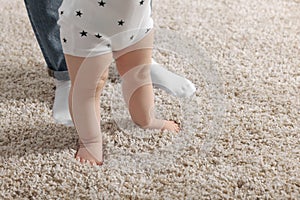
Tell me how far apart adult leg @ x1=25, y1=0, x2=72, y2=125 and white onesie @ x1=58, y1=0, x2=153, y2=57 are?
0.25m

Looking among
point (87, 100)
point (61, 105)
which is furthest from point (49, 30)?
point (87, 100)

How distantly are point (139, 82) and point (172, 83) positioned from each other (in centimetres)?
26

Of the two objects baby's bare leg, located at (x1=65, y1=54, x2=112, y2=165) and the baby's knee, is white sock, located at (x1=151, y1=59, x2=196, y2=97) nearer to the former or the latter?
the baby's knee

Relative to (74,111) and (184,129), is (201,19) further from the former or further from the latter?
(74,111)

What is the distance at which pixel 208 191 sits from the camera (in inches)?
42.8

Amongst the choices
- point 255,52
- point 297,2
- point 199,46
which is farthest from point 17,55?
point 297,2

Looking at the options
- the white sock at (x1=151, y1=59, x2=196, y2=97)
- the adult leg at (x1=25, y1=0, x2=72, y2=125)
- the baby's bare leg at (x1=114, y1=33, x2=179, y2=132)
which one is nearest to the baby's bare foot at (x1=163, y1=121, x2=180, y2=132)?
the baby's bare leg at (x1=114, y1=33, x2=179, y2=132)

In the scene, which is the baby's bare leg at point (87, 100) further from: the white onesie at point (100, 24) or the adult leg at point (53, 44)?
the adult leg at point (53, 44)

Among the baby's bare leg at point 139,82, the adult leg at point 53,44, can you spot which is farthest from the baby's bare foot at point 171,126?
the adult leg at point 53,44

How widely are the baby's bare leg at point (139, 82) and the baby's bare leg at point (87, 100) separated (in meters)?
0.04

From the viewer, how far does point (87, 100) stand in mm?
1126

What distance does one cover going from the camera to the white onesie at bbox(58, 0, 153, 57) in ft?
3.32

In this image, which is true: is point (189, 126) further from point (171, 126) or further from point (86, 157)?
point (86, 157)

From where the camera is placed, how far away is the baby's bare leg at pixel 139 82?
1.12 meters
